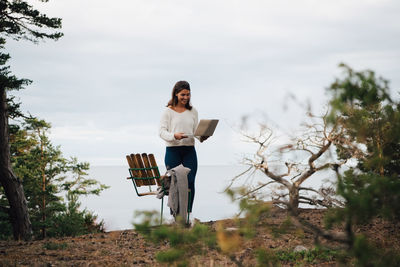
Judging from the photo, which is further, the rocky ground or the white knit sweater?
the white knit sweater

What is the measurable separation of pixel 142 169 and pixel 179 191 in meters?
0.99

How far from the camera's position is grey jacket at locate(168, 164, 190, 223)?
6066mm

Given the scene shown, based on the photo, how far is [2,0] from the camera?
9.82 m

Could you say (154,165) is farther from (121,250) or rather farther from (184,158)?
(121,250)

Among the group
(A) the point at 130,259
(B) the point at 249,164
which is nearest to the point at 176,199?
(A) the point at 130,259

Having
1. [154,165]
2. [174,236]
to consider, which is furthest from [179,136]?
[174,236]

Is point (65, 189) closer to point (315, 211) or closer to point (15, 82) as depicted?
point (15, 82)

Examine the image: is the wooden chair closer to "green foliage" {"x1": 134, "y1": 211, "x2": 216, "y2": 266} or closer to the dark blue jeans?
the dark blue jeans

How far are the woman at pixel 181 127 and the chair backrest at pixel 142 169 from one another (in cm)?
55

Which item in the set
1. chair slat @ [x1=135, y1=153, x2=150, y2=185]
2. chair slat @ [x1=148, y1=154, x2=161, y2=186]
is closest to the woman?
chair slat @ [x1=148, y1=154, x2=161, y2=186]

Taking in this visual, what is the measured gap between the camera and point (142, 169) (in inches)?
269

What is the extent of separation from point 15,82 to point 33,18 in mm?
1559

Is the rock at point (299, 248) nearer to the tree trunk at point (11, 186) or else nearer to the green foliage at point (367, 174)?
the green foliage at point (367, 174)

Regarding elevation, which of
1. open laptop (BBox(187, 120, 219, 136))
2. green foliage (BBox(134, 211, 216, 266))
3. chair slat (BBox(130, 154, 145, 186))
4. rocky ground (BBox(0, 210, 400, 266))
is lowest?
rocky ground (BBox(0, 210, 400, 266))
